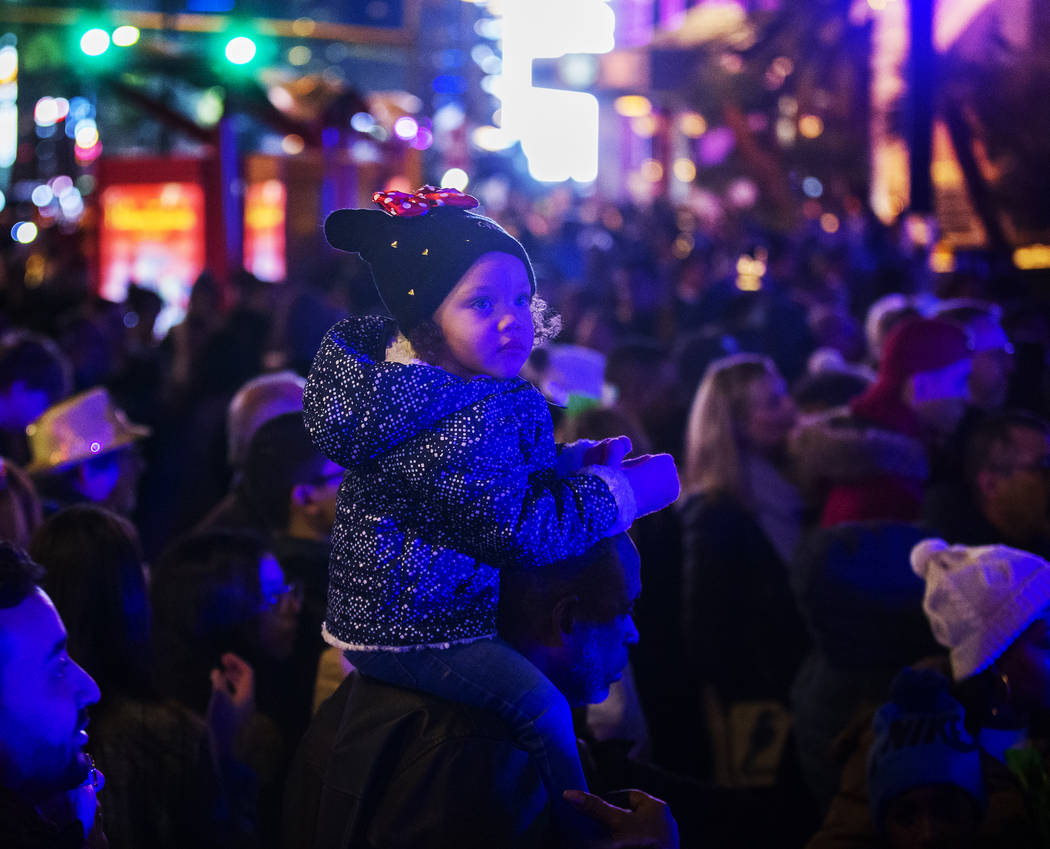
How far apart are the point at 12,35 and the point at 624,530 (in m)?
21.3

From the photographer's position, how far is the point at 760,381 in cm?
443

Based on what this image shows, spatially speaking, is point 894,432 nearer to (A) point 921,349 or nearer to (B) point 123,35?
(A) point 921,349

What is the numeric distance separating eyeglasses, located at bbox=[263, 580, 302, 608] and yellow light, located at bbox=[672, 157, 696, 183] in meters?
20.6

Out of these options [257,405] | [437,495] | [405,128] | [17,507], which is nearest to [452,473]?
[437,495]

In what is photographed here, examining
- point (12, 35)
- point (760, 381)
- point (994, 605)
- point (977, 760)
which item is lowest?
point (977, 760)

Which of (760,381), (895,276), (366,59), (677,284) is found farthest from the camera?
(366,59)

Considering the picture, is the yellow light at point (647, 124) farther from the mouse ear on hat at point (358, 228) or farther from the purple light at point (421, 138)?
the mouse ear on hat at point (358, 228)

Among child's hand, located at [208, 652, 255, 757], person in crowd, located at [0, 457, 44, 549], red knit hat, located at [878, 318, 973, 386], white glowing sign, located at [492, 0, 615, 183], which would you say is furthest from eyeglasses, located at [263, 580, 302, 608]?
white glowing sign, located at [492, 0, 615, 183]

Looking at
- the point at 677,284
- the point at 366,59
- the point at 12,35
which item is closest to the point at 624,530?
the point at 677,284

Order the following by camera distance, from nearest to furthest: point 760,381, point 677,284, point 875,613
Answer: point 875,613 → point 760,381 → point 677,284

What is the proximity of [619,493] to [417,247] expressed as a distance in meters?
0.48

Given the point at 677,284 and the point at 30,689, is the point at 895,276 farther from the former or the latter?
the point at 30,689

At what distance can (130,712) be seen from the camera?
93.9 inches

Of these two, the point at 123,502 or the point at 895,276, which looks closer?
the point at 123,502
